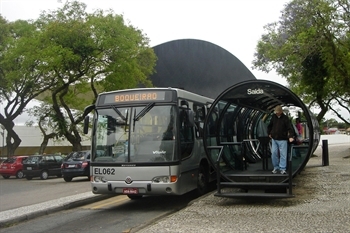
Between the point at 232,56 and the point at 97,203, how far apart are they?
28507 millimetres

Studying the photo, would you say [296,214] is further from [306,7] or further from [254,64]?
[254,64]

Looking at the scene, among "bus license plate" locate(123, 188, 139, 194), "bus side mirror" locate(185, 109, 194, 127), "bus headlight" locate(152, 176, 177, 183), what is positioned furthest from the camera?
"bus side mirror" locate(185, 109, 194, 127)

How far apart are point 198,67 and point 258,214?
106 feet

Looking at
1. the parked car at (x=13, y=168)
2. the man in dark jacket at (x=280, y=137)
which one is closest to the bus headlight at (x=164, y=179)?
the man in dark jacket at (x=280, y=137)

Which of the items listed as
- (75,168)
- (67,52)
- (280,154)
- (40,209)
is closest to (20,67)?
(67,52)

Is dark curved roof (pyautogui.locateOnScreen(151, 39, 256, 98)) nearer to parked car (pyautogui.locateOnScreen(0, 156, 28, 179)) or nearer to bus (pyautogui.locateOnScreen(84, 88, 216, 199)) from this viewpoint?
parked car (pyautogui.locateOnScreen(0, 156, 28, 179))

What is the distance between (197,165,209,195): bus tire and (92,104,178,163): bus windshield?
2223 mm

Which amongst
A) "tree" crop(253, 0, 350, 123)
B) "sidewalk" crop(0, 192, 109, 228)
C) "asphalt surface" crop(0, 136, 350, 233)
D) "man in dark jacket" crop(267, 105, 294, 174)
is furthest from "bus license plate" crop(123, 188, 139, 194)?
"tree" crop(253, 0, 350, 123)

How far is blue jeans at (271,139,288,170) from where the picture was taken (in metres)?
10.7

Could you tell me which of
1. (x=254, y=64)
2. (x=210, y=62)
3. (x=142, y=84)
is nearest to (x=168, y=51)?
(x=210, y=62)

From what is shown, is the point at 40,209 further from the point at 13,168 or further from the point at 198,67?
the point at 198,67

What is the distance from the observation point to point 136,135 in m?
10.7

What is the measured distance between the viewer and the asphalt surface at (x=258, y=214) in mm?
7859

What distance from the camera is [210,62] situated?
40.4 m
